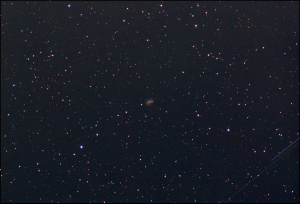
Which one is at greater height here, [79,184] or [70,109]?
[70,109]

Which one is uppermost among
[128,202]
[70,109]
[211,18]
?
[211,18]

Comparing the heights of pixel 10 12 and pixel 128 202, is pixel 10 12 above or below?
above

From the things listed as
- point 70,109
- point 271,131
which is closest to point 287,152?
point 271,131

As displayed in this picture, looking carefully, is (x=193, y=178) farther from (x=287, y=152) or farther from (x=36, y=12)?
(x=36, y=12)

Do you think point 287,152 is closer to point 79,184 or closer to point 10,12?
point 79,184

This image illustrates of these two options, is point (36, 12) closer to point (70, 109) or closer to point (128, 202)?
point (70, 109)
